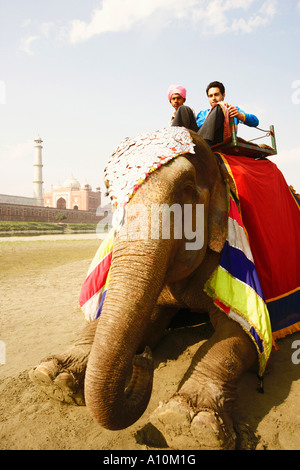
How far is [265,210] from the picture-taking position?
354 centimetres

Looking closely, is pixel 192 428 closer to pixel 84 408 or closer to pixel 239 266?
pixel 84 408

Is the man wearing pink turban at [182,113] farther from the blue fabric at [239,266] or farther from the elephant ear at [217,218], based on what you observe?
the blue fabric at [239,266]

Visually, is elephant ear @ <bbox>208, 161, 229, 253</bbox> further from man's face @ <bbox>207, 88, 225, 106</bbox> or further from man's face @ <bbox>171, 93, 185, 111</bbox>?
man's face @ <bbox>207, 88, 225, 106</bbox>

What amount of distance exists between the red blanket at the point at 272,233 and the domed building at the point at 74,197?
195 feet

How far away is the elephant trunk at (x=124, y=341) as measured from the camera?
5.96 ft

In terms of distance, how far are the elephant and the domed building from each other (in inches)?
2377

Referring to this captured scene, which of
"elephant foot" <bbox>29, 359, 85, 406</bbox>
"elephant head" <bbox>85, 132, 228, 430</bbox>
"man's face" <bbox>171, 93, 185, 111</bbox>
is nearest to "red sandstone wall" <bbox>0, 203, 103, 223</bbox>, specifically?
"man's face" <bbox>171, 93, 185, 111</bbox>

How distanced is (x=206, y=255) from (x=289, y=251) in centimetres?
143

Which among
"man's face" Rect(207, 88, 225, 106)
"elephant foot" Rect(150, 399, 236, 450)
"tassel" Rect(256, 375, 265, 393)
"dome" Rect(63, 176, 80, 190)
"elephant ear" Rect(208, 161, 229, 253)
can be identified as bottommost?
"tassel" Rect(256, 375, 265, 393)

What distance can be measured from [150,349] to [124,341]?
1.18 feet

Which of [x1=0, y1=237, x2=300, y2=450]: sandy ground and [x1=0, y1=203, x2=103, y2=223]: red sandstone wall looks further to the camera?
[x1=0, y1=203, x2=103, y2=223]: red sandstone wall

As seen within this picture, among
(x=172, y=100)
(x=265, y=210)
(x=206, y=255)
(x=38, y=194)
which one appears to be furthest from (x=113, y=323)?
(x=38, y=194)

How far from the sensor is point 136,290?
2.04 meters

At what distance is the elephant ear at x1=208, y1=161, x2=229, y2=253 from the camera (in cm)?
279
